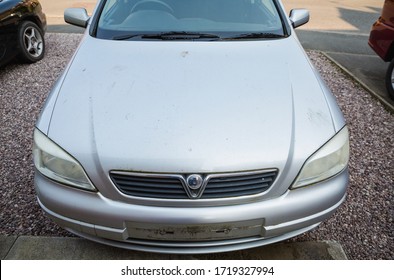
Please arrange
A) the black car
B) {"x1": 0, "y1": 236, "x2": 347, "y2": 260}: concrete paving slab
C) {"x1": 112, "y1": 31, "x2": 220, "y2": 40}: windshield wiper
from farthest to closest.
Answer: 1. the black car
2. {"x1": 112, "y1": 31, "x2": 220, "y2": 40}: windshield wiper
3. {"x1": 0, "y1": 236, "x2": 347, "y2": 260}: concrete paving slab

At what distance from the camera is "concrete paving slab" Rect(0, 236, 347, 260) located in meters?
1.90

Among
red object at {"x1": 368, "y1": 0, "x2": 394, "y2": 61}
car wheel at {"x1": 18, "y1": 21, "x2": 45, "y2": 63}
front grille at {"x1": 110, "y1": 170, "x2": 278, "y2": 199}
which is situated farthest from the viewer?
car wheel at {"x1": 18, "y1": 21, "x2": 45, "y2": 63}

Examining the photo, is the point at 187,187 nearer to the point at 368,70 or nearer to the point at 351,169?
the point at 351,169

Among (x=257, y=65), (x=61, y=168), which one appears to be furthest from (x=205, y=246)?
(x=257, y=65)

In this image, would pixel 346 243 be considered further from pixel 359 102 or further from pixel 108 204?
pixel 359 102

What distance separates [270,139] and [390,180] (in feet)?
5.33

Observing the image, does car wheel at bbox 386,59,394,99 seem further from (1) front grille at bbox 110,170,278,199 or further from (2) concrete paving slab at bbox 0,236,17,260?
(2) concrete paving slab at bbox 0,236,17,260

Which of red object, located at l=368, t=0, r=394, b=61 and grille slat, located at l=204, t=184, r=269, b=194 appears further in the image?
red object, located at l=368, t=0, r=394, b=61

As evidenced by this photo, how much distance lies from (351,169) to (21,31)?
451 cm

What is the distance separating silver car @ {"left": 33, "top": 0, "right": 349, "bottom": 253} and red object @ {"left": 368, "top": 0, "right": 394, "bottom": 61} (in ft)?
8.04

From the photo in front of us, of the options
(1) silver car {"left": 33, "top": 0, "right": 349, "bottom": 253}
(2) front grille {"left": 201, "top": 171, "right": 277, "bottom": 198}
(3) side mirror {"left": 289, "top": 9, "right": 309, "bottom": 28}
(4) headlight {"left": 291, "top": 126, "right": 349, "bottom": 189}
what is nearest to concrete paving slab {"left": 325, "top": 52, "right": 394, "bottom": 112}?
(3) side mirror {"left": 289, "top": 9, "right": 309, "bottom": 28}

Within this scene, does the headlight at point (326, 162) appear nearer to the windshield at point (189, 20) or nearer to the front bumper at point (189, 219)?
the front bumper at point (189, 219)

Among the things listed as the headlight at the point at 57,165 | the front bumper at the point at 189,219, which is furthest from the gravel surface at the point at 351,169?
the headlight at the point at 57,165

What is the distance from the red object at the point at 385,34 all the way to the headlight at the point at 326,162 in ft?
9.15
